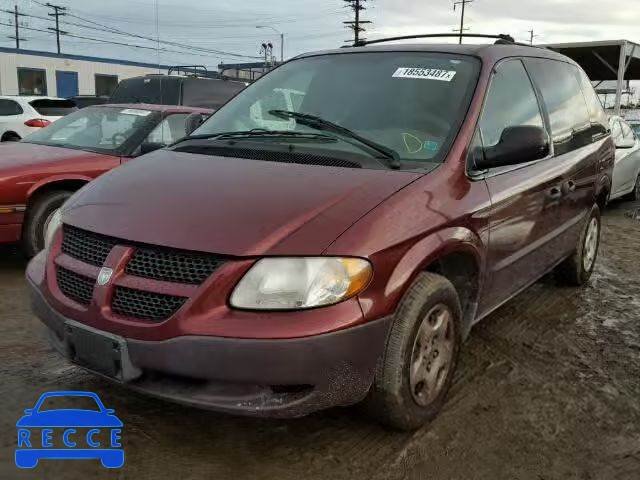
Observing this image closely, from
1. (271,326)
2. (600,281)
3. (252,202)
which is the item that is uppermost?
(252,202)

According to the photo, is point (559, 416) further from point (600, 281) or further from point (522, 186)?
point (600, 281)

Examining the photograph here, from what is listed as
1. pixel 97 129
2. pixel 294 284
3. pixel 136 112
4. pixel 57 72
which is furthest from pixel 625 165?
pixel 57 72

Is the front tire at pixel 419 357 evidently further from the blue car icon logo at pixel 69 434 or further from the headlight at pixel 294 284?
the blue car icon logo at pixel 69 434

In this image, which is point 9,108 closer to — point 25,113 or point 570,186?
point 25,113

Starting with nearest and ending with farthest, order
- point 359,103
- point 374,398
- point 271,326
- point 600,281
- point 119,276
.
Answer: point 271,326 → point 119,276 → point 374,398 → point 359,103 → point 600,281

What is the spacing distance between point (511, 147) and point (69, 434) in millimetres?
2498

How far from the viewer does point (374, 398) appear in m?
2.67

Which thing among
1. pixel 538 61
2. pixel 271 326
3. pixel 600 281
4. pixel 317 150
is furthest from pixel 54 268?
pixel 600 281

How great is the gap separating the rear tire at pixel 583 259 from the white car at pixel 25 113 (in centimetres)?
1296

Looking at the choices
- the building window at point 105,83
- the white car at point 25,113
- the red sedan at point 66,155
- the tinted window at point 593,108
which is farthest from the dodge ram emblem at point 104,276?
the building window at point 105,83

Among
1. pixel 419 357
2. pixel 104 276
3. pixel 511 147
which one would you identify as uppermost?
pixel 511 147

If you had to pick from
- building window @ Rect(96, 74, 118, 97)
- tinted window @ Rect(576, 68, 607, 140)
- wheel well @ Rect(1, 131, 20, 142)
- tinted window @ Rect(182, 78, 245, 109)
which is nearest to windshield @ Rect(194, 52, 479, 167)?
tinted window @ Rect(576, 68, 607, 140)

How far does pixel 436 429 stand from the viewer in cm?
294

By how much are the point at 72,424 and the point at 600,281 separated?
4621 millimetres
